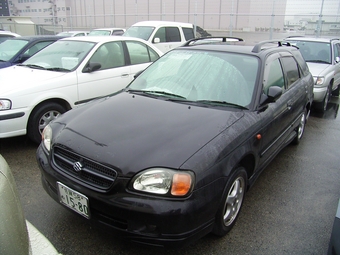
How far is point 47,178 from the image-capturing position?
2.50 m

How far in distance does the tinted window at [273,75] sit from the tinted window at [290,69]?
9.2 inches

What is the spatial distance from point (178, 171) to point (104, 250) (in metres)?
1.01

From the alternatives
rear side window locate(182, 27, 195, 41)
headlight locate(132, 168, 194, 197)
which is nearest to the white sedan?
headlight locate(132, 168, 194, 197)

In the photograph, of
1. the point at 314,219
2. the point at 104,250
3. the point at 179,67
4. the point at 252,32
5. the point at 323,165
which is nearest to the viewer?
the point at 104,250

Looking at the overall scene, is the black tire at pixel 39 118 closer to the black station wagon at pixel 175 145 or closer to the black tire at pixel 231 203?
the black station wagon at pixel 175 145

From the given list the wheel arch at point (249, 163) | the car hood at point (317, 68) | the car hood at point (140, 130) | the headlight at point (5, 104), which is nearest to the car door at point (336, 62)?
the car hood at point (317, 68)

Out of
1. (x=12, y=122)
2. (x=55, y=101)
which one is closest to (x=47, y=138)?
(x=12, y=122)

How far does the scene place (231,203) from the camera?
2.59 meters

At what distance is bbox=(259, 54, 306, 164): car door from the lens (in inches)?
122

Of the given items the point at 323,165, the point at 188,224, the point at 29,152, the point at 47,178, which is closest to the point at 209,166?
the point at 188,224

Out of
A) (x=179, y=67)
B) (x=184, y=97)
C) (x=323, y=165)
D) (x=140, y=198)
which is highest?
(x=179, y=67)

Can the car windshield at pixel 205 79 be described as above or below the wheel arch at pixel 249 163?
above

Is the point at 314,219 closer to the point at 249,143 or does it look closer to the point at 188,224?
the point at 249,143

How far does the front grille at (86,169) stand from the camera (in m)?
2.13
